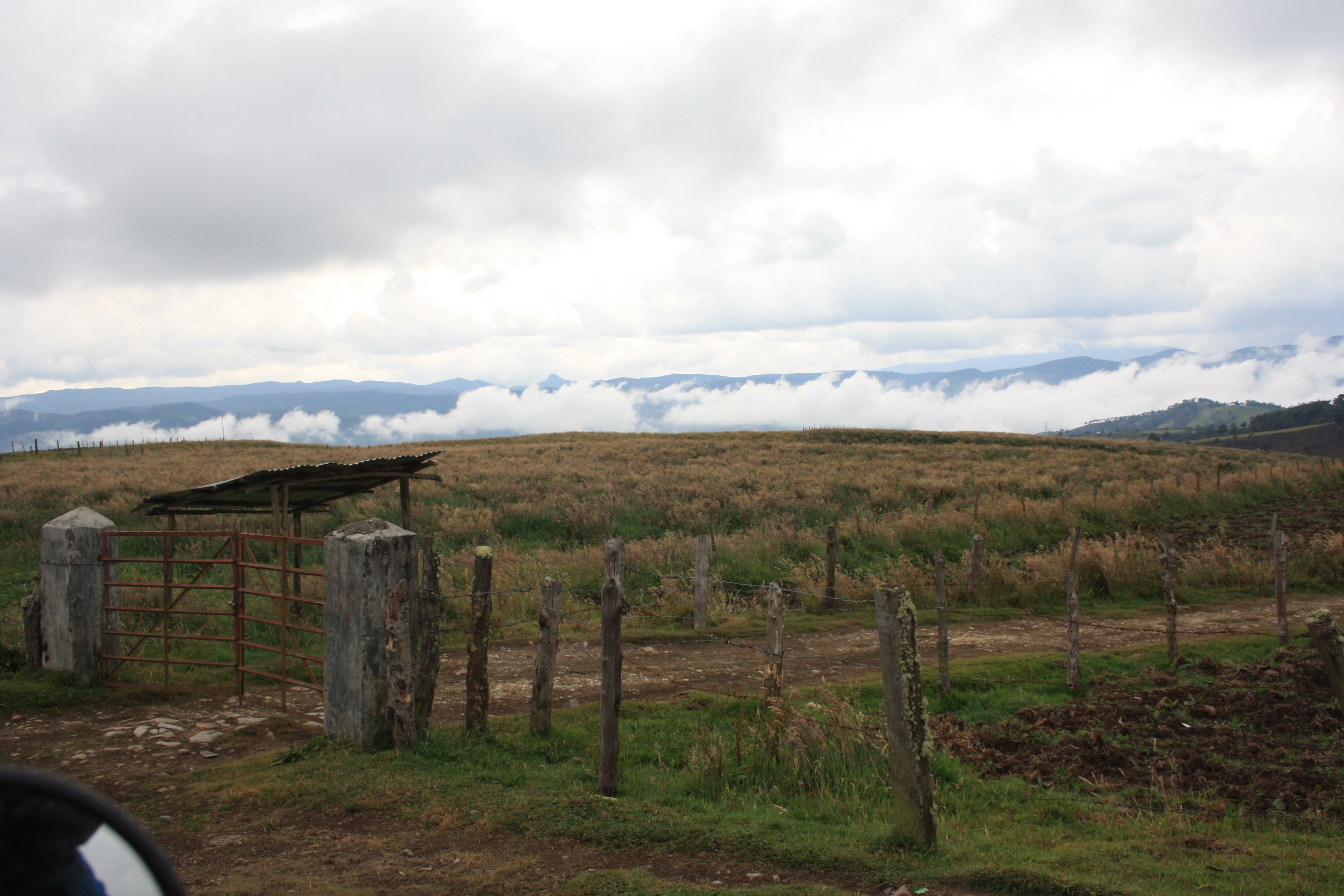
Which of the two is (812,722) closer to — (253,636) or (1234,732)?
(1234,732)

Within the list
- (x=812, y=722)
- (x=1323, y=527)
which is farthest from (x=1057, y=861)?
(x=1323, y=527)

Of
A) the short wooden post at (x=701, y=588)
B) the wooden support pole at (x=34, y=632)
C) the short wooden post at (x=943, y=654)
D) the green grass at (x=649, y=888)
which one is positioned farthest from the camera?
the short wooden post at (x=701, y=588)

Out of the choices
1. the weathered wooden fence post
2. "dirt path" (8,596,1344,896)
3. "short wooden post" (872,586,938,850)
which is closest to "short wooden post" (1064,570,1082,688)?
the weathered wooden fence post

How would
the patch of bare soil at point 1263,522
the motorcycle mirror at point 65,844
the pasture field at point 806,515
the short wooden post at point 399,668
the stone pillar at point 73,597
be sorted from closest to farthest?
the motorcycle mirror at point 65,844 < the short wooden post at point 399,668 < the stone pillar at point 73,597 < the pasture field at point 806,515 < the patch of bare soil at point 1263,522

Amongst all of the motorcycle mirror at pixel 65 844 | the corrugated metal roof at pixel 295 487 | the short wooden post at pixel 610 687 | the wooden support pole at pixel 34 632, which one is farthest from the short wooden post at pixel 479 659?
the wooden support pole at pixel 34 632

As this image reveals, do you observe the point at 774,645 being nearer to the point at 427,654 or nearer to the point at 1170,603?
the point at 427,654

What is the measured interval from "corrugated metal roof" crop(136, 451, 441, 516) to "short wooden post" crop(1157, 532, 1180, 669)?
1037 cm

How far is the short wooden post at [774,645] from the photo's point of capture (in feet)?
25.6

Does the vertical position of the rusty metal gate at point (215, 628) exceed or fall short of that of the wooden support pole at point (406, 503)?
it falls short

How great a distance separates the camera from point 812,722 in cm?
746

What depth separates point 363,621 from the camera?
7.64m

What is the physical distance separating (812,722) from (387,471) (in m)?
9.38

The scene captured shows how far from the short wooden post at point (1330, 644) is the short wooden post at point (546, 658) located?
6.06 meters

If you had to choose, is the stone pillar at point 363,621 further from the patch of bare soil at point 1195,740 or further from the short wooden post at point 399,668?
the patch of bare soil at point 1195,740
